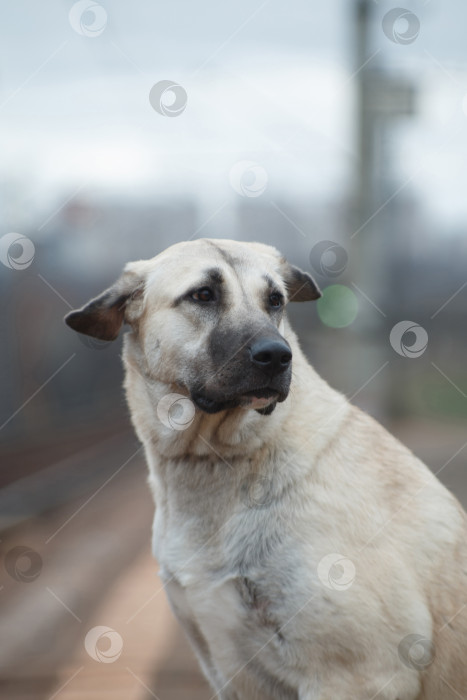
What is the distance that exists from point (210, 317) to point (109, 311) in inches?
13.5

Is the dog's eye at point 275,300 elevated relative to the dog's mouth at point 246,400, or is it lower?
elevated

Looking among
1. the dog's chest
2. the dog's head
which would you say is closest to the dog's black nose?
the dog's head

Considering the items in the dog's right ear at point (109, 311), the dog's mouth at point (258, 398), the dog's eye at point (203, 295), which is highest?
the dog's eye at point (203, 295)

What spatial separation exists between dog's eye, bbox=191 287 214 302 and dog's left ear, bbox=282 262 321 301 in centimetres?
32

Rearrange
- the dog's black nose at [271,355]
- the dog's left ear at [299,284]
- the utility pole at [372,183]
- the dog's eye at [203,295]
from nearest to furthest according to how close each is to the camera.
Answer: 1. the dog's black nose at [271,355]
2. the dog's eye at [203,295]
3. the dog's left ear at [299,284]
4. the utility pole at [372,183]

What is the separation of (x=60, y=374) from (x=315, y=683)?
4237 mm

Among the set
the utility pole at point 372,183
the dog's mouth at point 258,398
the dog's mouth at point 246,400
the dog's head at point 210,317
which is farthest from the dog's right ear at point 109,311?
the utility pole at point 372,183

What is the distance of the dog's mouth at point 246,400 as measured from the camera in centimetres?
177

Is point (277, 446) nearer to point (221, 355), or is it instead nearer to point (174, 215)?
point (221, 355)

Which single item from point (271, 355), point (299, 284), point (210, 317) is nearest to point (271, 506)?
point (271, 355)

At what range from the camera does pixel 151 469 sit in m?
2.14

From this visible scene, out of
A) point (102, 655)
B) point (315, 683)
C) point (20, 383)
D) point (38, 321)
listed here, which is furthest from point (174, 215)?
point (315, 683)

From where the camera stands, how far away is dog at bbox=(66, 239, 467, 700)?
5.68 ft

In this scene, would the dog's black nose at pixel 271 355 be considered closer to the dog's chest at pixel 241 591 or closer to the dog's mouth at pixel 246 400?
the dog's mouth at pixel 246 400
